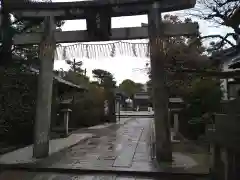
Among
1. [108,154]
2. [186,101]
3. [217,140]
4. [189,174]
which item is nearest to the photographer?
[217,140]

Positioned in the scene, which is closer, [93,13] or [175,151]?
[93,13]

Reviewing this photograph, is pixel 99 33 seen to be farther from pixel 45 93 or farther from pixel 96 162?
pixel 96 162

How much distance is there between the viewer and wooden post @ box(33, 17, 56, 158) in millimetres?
8945

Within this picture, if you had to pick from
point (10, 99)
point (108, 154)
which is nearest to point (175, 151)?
point (108, 154)

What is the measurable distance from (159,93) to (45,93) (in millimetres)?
3637

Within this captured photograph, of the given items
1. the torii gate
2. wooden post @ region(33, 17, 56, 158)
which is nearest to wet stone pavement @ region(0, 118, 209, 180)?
wooden post @ region(33, 17, 56, 158)

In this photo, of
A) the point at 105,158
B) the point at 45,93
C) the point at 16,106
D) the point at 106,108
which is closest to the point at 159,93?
the point at 105,158

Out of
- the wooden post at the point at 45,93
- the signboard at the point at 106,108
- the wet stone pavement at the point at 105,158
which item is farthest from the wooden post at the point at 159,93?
the signboard at the point at 106,108

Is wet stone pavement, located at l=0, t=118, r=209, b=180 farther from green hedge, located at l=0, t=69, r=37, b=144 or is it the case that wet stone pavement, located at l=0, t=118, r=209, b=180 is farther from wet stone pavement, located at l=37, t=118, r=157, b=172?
green hedge, located at l=0, t=69, r=37, b=144

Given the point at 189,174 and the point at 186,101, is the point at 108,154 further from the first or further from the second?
the point at 186,101

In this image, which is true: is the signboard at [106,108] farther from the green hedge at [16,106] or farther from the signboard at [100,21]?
the signboard at [100,21]

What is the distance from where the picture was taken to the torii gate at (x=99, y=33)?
845cm

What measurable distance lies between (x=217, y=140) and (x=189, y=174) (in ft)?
5.41

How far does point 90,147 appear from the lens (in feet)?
38.5
